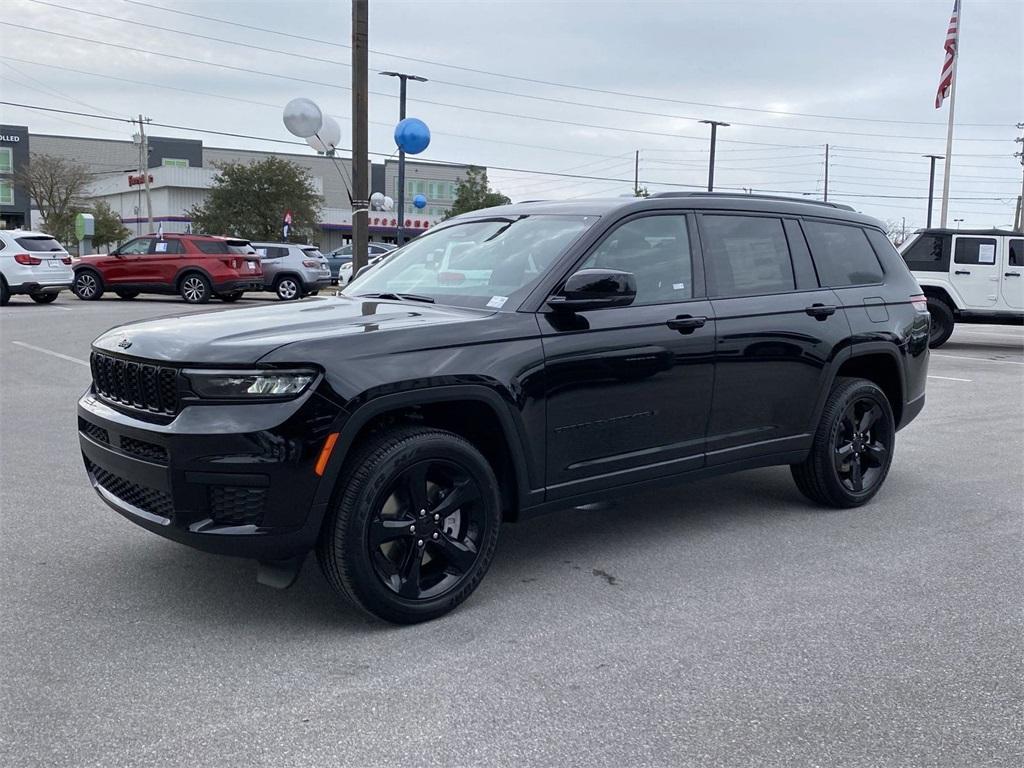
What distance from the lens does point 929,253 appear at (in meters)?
16.4

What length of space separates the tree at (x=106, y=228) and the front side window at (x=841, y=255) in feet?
214

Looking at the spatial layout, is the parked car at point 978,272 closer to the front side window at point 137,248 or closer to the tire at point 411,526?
the tire at point 411,526

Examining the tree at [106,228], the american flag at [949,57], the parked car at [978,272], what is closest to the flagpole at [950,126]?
the american flag at [949,57]

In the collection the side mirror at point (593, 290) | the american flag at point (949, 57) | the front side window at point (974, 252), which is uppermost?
the american flag at point (949, 57)

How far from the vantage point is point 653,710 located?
10.3 ft

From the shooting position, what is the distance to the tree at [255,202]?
53594 mm

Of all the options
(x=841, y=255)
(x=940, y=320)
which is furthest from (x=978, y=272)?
Answer: (x=841, y=255)

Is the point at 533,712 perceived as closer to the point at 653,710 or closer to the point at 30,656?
the point at 653,710

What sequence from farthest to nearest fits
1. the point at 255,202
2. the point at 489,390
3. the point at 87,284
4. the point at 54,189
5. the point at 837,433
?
the point at 54,189, the point at 255,202, the point at 87,284, the point at 837,433, the point at 489,390

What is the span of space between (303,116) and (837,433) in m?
12.3

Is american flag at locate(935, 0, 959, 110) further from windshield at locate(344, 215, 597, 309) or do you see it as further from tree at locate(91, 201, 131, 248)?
tree at locate(91, 201, 131, 248)

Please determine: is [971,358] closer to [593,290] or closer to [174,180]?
[593,290]

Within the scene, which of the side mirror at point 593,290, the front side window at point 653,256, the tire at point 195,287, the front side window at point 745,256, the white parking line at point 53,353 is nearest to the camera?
the side mirror at point 593,290

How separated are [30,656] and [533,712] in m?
1.85
